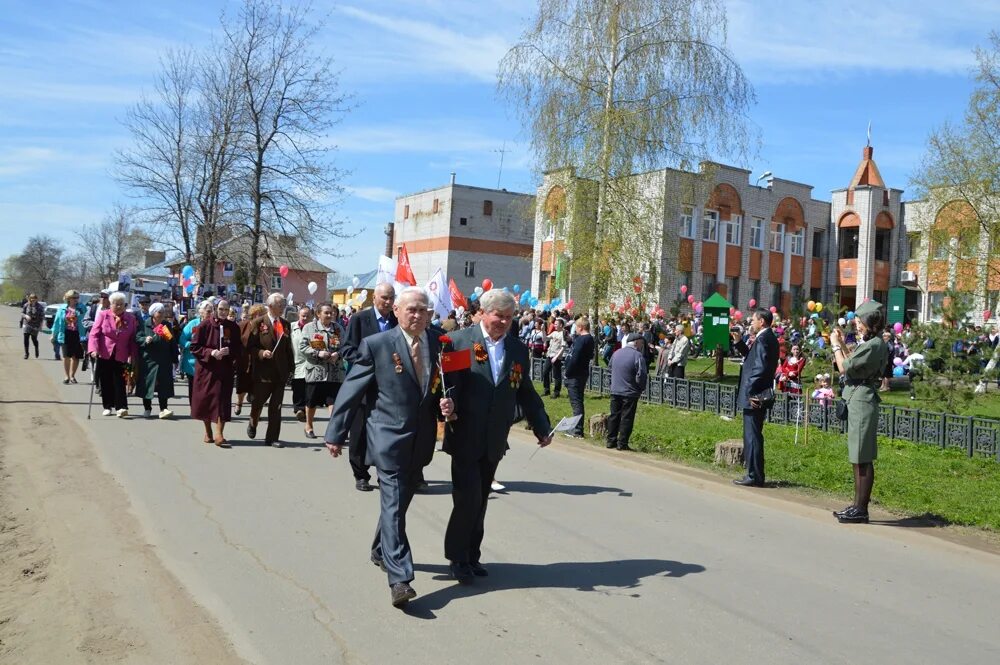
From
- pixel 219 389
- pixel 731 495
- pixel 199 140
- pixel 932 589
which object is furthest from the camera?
pixel 199 140

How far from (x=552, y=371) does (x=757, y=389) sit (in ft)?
42.9

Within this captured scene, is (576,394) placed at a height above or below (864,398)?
below

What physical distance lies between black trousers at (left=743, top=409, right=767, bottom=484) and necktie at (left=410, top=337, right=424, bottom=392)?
5.38 m

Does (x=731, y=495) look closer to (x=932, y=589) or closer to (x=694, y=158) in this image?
(x=932, y=589)

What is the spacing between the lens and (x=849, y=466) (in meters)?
11.9

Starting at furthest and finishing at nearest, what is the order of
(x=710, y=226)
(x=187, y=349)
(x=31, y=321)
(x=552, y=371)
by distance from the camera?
1. (x=710, y=226)
2. (x=31, y=321)
3. (x=552, y=371)
4. (x=187, y=349)

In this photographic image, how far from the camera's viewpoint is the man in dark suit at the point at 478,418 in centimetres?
611

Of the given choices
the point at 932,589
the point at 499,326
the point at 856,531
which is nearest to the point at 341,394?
the point at 499,326

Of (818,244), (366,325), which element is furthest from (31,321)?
(818,244)

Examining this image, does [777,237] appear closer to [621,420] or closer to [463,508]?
[621,420]

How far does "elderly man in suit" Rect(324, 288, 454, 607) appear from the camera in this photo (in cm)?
573

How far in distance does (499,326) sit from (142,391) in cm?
1033

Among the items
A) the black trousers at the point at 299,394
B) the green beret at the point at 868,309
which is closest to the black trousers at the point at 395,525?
the green beret at the point at 868,309

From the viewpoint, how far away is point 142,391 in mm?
14922
